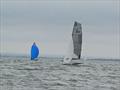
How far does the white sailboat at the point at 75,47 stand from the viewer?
86.2 m

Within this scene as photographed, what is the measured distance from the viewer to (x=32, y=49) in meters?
115

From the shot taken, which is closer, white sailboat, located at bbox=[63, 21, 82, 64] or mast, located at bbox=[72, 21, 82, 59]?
white sailboat, located at bbox=[63, 21, 82, 64]

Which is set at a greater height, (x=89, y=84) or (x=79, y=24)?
(x=79, y=24)

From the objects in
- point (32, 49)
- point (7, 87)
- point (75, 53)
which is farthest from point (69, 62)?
point (7, 87)

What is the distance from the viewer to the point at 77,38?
88438 mm

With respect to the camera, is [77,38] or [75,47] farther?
[77,38]

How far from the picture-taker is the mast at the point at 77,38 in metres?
87.4

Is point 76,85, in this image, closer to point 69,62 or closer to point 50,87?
point 50,87

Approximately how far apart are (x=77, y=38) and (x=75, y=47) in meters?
1.95

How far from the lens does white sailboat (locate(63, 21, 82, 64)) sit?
86.2m

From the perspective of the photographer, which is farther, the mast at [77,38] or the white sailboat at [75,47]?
the mast at [77,38]

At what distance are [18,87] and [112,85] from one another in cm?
911

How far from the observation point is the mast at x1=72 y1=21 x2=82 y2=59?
87.4m

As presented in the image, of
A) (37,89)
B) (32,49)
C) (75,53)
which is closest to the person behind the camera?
(37,89)
